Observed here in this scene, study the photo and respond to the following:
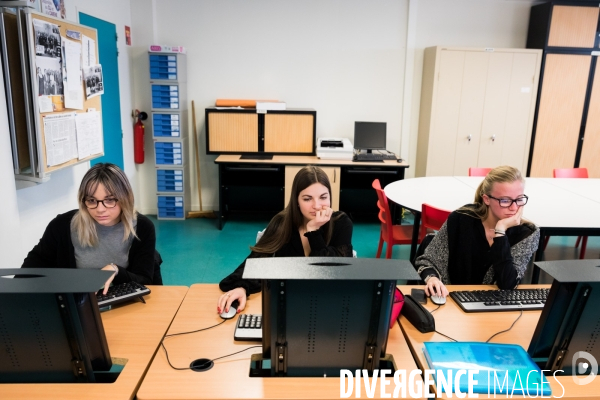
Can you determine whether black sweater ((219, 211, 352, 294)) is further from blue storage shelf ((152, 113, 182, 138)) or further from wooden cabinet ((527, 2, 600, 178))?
wooden cabinet ((527, 2, 600, 178))

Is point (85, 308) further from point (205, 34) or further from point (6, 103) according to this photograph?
point (205, 34)

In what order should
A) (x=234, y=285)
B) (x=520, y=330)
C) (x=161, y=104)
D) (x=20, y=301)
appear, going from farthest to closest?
1. (x=161, y=104)
2. (x=234, y=285)
3. (x=520, y=330)
4. (x=20, y=301)

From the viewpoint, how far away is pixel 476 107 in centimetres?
539

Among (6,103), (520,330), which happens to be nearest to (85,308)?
(520,330)

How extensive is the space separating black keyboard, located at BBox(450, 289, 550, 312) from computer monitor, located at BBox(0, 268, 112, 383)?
4.48ft

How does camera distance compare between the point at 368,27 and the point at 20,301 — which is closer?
the point at 20,301

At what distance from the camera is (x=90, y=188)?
78.2 inches

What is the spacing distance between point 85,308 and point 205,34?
472cm

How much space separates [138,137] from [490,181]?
14.0 feet

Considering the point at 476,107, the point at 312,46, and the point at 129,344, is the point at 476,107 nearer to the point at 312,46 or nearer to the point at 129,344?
the point at 312,46

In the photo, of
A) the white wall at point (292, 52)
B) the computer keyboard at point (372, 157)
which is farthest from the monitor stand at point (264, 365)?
the white wall at point (292, 52)

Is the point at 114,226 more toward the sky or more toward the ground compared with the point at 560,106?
more toward the ground

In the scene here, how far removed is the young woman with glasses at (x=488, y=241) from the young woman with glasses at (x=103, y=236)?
4.33ft

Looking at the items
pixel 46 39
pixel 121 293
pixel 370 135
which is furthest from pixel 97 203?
pixel 370 135
